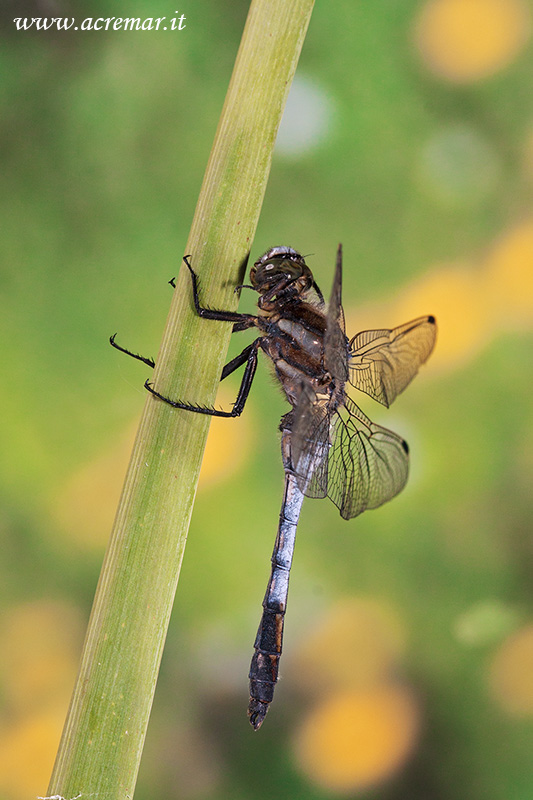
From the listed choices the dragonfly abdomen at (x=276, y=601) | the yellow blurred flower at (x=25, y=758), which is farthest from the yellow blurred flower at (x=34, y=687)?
the dragonfly abdomen at (x=276, y=601)

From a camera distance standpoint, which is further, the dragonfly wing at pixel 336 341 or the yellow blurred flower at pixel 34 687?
the yellow blurred flower at pixel 34 687

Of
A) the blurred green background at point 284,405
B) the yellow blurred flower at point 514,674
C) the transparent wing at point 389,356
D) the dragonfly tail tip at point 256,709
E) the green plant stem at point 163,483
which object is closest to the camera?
the green plant stem at point 163,483

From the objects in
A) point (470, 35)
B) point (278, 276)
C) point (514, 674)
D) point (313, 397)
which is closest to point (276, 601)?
point (313, 397)

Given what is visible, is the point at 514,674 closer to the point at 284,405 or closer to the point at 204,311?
the point at 284,405

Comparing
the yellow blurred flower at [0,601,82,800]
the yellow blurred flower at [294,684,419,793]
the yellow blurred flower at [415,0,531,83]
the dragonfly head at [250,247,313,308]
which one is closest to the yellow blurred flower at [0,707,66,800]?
the yellow blurred flower at [0,601,82,800]

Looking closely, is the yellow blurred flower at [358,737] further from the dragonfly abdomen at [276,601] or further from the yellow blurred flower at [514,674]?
the dragonfly abdomen at [276,601]
